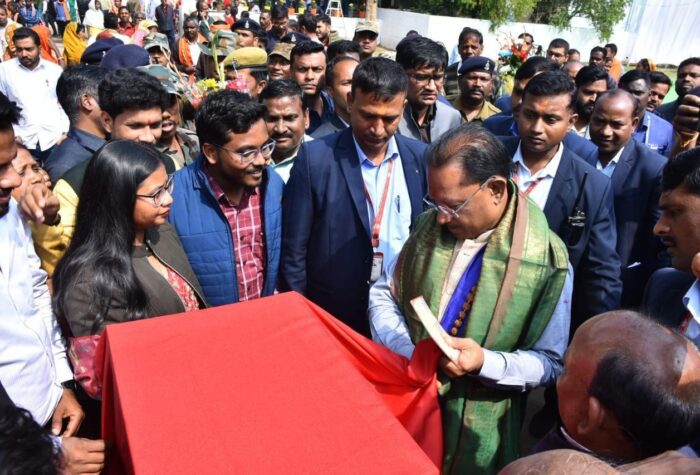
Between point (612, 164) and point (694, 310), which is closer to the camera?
point (694, 310)

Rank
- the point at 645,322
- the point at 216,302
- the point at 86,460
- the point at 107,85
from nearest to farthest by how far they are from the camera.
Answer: the point at 645,322 < the point at 86,460 < the point at 216,302 < the point at 107,85

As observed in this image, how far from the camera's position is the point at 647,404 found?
123 cm

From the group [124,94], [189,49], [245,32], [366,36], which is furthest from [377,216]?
[189,49]

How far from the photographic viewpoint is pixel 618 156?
3.71m

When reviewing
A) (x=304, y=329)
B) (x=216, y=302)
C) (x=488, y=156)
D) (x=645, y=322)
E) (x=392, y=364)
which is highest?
(x=488, y=156)

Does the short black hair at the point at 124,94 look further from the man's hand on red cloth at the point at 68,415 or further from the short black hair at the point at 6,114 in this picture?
the man's hand on red cloth at the point at 68,415

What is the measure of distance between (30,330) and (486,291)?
5.23 ft

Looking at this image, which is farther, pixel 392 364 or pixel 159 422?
pixel 392 364

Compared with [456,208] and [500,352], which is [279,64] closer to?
[456,208]

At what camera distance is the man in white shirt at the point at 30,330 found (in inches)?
70.7

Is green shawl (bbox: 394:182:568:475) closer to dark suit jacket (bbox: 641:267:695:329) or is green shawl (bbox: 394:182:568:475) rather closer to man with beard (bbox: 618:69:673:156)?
dark suit jacket (bbox: 641:267:695:329)

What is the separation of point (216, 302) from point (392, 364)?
110 centimetres

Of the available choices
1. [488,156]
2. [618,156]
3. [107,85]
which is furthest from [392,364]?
[618,156]

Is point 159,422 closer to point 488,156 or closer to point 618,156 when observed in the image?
point 488,156
